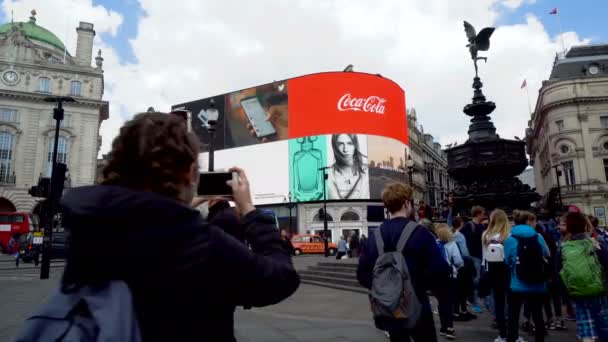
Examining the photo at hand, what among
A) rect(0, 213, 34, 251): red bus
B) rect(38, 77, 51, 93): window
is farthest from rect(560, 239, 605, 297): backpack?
rect(38, 77, 51, 93): window

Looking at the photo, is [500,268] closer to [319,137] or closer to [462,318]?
[462,318]

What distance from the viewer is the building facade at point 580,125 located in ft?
152

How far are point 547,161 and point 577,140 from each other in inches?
325

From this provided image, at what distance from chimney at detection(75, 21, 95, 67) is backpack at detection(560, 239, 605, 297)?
56.2 meters

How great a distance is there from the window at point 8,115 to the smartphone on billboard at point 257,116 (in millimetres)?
25945

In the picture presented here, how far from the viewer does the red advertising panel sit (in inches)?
1857

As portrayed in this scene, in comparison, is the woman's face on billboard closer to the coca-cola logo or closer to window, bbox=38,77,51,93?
the coca-cola logo

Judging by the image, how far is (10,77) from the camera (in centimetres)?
4612

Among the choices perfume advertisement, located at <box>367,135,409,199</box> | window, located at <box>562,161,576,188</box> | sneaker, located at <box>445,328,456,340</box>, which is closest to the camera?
sneaker, located at <box>445,328,456,340</box>

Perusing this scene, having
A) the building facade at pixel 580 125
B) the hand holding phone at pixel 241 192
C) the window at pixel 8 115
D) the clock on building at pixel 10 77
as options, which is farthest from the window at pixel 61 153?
the building facade at pixel 580 125

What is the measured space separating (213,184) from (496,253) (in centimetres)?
507

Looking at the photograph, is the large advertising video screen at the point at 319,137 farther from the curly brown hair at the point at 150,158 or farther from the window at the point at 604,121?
the curly brown hair at the point at 150,158

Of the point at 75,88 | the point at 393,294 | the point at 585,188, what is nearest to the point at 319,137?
the point at 75,88

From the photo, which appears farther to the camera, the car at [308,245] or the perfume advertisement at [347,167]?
the perfume advertisement at [347,167]
